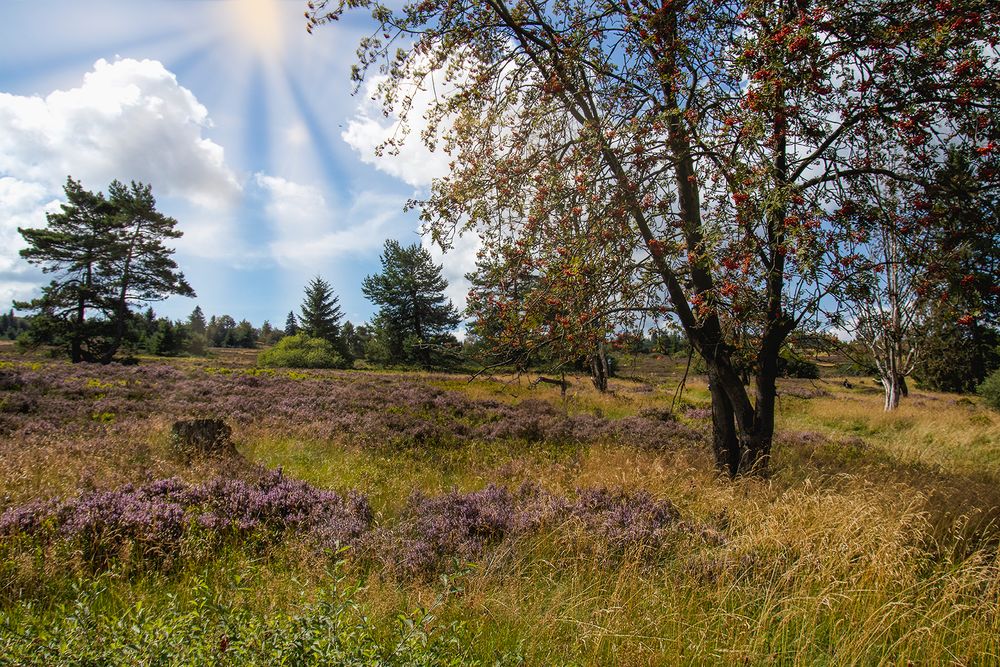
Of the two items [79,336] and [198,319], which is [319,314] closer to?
[79,336]

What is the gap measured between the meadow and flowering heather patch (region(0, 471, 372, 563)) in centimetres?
2

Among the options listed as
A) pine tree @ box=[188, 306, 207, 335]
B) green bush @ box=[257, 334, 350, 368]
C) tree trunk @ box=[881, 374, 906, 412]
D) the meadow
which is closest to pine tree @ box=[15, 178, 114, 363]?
green bush @ box=[257, 334, 350, 368]

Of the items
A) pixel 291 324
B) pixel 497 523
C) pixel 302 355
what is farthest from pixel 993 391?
pixel 291 324

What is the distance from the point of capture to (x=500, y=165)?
6.29 meters

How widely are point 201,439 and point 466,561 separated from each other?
18.4ft

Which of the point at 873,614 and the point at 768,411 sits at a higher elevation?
the point at 768,411

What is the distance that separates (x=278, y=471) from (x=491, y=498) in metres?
2.69

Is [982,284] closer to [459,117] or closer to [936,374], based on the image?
[459,117]

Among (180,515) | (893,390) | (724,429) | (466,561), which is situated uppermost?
(893,390)

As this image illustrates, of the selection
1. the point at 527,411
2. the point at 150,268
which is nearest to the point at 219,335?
the point at 150,268

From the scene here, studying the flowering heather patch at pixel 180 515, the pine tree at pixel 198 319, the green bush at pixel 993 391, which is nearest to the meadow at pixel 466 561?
the flowering heather patch at pixel 180 515

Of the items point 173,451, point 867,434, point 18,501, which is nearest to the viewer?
point 18,501

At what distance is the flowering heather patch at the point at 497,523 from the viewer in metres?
4.02

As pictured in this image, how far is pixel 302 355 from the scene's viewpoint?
45.1 metres
